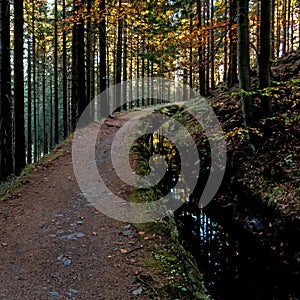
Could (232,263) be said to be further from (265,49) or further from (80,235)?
(265,49)

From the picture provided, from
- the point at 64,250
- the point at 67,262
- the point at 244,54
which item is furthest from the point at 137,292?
the point at 244,54

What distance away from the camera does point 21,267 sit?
4.68 m

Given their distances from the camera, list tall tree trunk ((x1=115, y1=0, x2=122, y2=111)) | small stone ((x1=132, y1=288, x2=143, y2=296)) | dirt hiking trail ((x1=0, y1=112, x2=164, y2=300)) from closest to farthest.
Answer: small stone ((x1=132, y1=288, x2=143, y2=296)), dirt hiking trail ((x1=0, y1=112, x2=164, y2=300)), tall tree trunk ((x1=115, y1=0, x2=122, y2=111))

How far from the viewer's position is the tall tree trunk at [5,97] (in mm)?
8922

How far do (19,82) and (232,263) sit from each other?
24.1 feet

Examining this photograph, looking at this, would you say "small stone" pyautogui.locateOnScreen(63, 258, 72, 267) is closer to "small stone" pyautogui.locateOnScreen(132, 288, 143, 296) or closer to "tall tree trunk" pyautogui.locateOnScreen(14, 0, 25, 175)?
"small stone" pyautogui.locateOnScreen(132, 288, 143, 296)

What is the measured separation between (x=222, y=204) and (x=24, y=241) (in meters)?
4.60

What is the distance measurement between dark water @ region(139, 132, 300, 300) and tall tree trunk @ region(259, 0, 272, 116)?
3.58 m

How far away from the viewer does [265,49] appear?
8695mm

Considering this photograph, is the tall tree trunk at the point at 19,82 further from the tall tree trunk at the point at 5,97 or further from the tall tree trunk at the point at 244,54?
the tall tree trunk at the point at 244,54

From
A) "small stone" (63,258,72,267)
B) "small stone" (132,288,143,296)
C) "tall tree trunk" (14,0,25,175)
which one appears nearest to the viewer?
"small stone" (132,288,143,296)

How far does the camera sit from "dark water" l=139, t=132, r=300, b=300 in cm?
487

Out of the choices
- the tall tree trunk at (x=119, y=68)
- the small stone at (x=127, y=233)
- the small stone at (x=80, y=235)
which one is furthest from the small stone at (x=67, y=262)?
the tall tree trunk at (x=119, y=68)

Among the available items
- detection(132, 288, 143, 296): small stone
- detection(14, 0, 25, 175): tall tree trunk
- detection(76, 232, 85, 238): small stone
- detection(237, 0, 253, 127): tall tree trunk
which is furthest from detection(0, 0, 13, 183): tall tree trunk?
detection(132, 288, 143, 296): small stone
